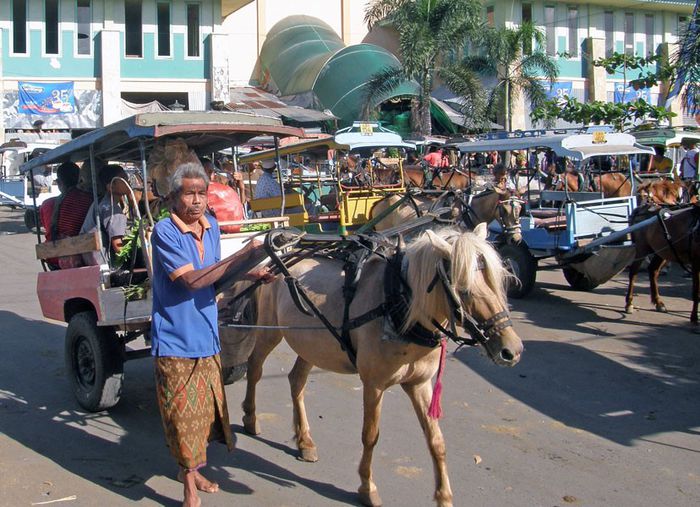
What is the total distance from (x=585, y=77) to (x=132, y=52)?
69.6ft

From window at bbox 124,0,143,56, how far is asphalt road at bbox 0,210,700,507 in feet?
84.8

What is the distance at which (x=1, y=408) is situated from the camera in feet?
21.4

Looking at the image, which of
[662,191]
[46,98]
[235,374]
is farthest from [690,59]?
[46,98]

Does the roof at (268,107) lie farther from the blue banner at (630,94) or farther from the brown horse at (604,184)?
the brown horse at (604,184)

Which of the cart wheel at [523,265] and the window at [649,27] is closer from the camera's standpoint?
the cart wheel at [523,265]

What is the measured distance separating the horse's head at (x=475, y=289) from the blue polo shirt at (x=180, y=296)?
1.32m

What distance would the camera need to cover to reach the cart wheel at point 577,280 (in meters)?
11.7

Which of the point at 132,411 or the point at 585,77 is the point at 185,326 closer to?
the point at 132,411

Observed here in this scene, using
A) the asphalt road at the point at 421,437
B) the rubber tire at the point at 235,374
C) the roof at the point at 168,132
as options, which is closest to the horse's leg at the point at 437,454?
the asphalt road at the point at 421,437

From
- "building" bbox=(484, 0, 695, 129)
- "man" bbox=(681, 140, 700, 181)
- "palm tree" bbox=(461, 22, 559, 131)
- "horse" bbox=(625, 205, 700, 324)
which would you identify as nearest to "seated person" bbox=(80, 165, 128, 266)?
"horse" bbox=(625, 205, 700, 324)

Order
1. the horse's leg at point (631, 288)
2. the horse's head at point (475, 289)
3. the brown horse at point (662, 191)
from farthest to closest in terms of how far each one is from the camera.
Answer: the brown horse at point (662, 191) < the horse's leg at point (631, 288) < the horse's head at point (475, 289)

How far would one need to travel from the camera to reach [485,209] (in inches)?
440

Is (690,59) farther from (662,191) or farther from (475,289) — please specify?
(475,289)

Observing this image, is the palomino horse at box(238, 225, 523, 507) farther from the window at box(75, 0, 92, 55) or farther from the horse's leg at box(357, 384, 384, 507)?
the window at box(75, 0, 92, 55)
